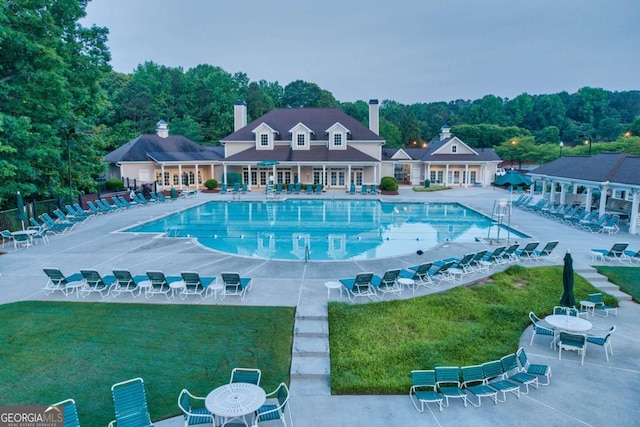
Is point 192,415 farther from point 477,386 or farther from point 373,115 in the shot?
point 373,115

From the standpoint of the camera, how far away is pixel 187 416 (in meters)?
6.00

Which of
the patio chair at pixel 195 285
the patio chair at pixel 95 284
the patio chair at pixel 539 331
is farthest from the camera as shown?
the patio chair at pixel 95 284

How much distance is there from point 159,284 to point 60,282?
2779 mm

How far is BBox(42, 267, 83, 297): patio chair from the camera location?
11.2 metres

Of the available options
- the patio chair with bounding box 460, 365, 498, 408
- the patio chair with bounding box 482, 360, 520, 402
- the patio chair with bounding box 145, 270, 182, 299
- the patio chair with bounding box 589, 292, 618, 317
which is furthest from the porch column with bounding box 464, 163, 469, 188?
the patio chair with bounding box 460, 365, 498, 408

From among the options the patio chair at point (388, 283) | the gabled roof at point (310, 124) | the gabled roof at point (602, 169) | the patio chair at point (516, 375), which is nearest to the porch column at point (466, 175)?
A: the gabled roof at point (310, 124)

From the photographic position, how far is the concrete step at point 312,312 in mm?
9711

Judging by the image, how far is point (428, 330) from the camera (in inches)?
365

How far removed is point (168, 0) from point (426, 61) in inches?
1533

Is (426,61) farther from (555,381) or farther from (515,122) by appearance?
(555,381)

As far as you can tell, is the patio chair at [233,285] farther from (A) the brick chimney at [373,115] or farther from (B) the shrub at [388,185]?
(A) the brick chimney at [373,115]

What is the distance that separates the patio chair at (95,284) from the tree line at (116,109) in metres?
8.42

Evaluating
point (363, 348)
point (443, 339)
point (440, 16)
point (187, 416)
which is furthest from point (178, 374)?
point (440, 16)

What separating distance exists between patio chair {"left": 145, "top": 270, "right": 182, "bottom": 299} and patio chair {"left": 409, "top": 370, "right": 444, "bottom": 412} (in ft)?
23.1
